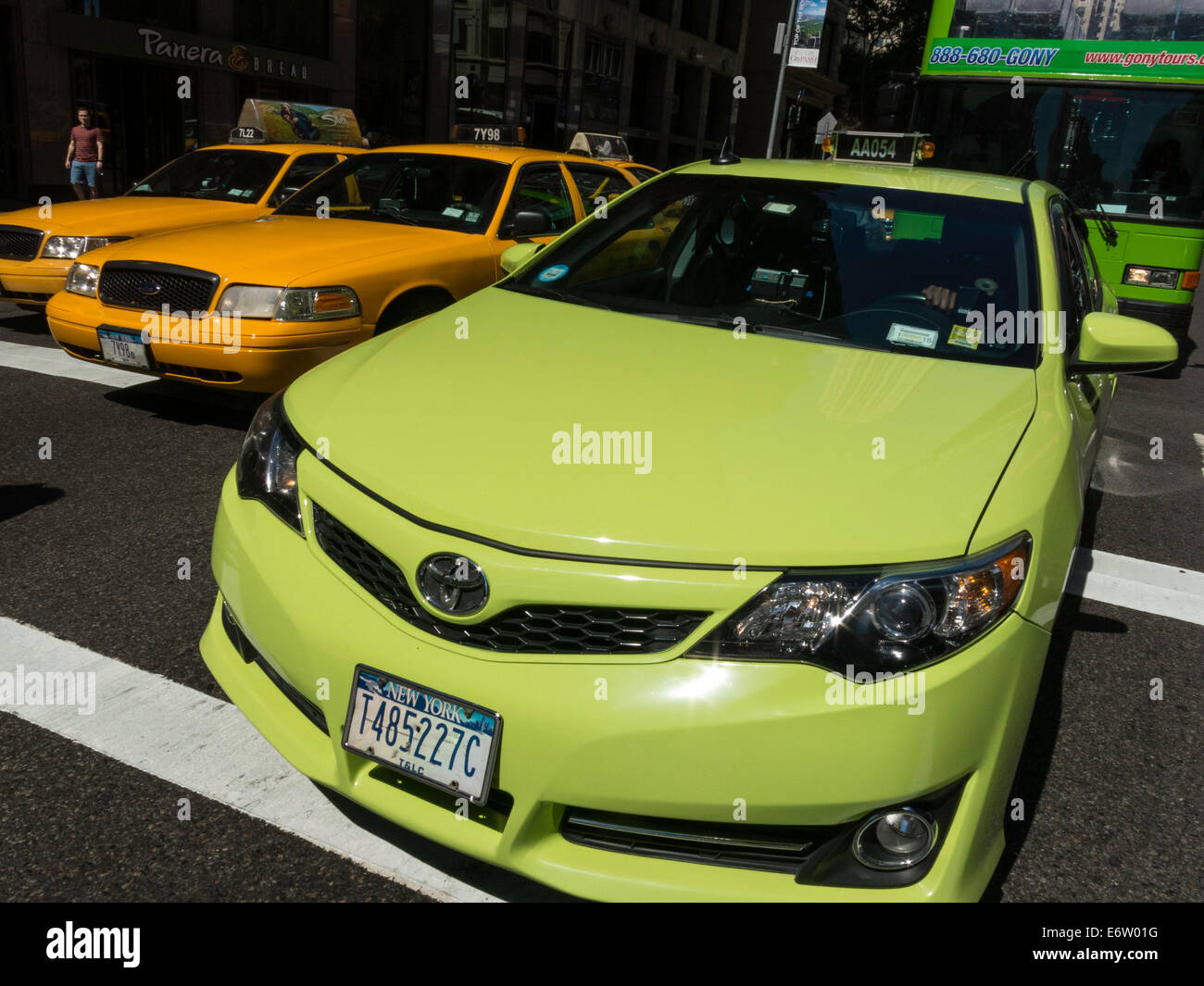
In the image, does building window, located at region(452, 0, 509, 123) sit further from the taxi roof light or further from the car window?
the car window

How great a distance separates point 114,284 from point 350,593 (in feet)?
15.3

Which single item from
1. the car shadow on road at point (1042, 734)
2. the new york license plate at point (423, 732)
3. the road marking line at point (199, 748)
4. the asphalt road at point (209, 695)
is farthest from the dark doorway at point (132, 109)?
the new york license plate at point (423, 732)

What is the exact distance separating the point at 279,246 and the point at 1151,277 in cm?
763

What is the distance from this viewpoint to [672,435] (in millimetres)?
2379

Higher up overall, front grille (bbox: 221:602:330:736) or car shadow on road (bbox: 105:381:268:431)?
front grille (bbox: 221:602:330:736)

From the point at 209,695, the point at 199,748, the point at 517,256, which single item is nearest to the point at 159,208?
the point at 517,256

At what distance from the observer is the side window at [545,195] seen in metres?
6.89

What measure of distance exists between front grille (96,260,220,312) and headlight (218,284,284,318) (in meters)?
0.11

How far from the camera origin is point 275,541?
7.60 feet

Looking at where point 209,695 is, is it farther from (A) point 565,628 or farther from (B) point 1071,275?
(B) point 1071,275

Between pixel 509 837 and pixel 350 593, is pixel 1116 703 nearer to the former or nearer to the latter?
pixel 509 837

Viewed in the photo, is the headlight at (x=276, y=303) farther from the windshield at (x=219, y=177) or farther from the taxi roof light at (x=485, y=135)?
the taxi roof light at (x=485, y=135)

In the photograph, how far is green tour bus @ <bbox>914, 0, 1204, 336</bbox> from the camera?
8.99 meters

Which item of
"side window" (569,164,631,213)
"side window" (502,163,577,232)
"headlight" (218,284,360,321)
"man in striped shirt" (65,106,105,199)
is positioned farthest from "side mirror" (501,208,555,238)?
"man in striped shirt" (65,106,105,199)
